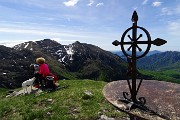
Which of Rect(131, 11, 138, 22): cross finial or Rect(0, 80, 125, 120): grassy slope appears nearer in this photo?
Rect(131, 11, 138, 22): cross finial

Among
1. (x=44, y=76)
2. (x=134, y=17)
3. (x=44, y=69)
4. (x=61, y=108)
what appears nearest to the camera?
(x=134, y=17)

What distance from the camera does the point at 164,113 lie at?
6.96 meters

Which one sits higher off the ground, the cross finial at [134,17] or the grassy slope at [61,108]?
the cross finial at [134,17]

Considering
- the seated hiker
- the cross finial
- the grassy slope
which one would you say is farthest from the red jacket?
the cross finial

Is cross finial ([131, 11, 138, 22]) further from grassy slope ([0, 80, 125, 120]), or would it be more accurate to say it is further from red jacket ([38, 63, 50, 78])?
red jacket ([38, 63, 50, 78])

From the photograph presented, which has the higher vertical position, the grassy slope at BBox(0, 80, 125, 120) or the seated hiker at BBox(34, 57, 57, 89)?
the seated hiker at BBox(34, 57, 57, 89)

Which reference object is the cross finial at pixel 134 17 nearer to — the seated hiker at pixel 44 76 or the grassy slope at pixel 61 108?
the grassy slope at pixel 61 108

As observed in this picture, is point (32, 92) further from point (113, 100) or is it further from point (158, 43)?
point (158, 43)

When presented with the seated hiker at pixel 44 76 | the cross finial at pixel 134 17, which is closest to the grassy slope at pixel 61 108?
the seated hiker at pixel 44 76

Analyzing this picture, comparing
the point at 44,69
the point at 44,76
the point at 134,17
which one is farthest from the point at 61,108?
the point at 134,17

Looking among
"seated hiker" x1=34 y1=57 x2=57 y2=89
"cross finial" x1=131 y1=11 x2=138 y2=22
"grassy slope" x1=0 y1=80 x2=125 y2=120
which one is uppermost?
"cross finial" x1=131 y1=11 x2=138 y2=22

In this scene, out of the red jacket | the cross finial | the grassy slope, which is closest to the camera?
the cross finial

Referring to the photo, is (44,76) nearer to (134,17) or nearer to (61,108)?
(61,108)

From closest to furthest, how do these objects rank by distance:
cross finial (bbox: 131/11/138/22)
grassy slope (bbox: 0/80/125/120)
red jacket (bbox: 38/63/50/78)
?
cross finial (bbox: 131/11/138/22), grassy slope (bbox: 0/80/125/120), red jacket (bbox: 38/63/50/78)
